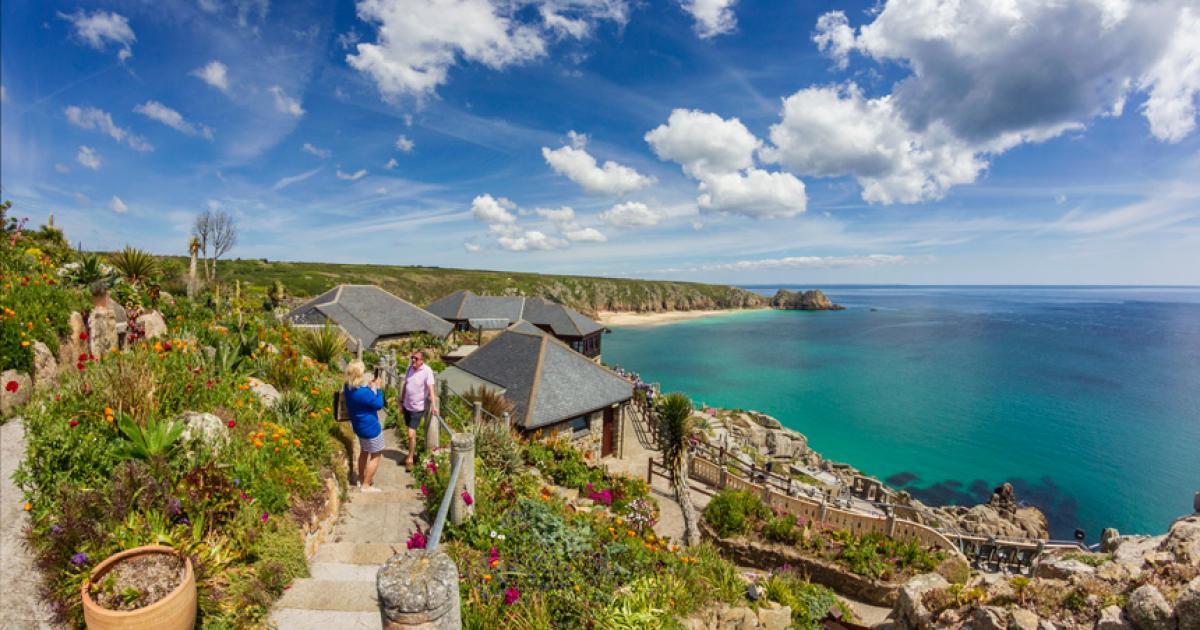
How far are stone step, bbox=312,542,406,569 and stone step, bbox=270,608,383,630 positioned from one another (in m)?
1.24

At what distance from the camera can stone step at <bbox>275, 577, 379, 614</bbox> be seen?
5066 millimetres

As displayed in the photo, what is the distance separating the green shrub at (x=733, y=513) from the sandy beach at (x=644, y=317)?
96.9m

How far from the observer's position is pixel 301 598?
5.14 metres

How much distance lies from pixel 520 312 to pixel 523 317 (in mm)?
876

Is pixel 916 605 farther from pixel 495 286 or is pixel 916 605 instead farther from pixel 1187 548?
pixel 495 286

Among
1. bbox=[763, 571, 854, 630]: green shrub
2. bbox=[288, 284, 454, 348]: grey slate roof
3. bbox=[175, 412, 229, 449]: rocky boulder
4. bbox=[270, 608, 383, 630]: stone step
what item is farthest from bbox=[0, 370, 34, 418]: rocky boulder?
bbox=[288, 284, 454, 348]: grey slate roof

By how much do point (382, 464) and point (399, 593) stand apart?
6.99 m

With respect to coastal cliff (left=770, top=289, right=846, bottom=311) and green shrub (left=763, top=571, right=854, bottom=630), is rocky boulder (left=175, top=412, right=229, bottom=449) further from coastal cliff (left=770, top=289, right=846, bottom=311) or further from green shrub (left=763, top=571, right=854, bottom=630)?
coastal cliff (left=770, top=289, right=846, bottom=311)

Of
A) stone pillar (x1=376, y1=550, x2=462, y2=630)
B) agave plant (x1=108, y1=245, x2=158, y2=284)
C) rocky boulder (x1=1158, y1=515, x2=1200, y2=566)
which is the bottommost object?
rocky boulder (x1=1158, y1=515, x2=1200, y2=566)

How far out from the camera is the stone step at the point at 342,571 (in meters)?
5.77

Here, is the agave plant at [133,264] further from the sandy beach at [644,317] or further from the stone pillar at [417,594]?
the sandy beach at [644,317]

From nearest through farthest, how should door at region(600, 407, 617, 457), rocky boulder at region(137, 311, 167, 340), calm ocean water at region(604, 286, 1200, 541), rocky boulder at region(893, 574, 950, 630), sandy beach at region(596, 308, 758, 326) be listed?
rocky boulder at region(893, 574, 950, 630) → rocky boulder at region(137, 311, 167, 340) → door at region(600, 407, 617, 457) → calm ocean water at region(604, 286, 1200, 541) → sandy beach at region(596, 308, 758, 326)

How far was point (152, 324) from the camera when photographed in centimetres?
1130

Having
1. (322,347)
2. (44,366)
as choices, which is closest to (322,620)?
(44,366)
